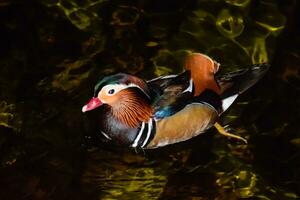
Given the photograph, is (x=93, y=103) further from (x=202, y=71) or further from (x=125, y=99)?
(x=202, y=71)

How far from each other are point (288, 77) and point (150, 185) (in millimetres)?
296

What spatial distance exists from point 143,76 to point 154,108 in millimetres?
104

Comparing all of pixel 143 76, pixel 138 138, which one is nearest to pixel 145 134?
pixel 138 138

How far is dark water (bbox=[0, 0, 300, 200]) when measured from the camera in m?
0.75

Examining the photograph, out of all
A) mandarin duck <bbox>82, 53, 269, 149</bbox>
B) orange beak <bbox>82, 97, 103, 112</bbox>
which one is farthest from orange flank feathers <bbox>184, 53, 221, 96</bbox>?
orange beak <bbox>82, 97, 103, 112</bbox>

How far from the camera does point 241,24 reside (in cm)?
96

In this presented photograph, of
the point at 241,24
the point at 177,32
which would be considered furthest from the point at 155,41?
the point at 241,24

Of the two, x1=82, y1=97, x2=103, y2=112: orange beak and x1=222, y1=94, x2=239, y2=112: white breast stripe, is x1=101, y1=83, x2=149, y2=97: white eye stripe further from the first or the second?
x1=222, y1=94, x2=239, y2=112: white breast stripe

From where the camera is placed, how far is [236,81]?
84 cm

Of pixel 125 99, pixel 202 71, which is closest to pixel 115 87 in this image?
pixel 125 99

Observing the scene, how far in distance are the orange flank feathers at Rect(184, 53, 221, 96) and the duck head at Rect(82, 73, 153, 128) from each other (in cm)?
8

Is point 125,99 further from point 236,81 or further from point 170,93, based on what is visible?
point 236,81

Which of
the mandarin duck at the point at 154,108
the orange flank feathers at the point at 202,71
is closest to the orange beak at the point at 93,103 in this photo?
the mandarin duck at the point at 154,108

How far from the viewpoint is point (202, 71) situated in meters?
0.83
